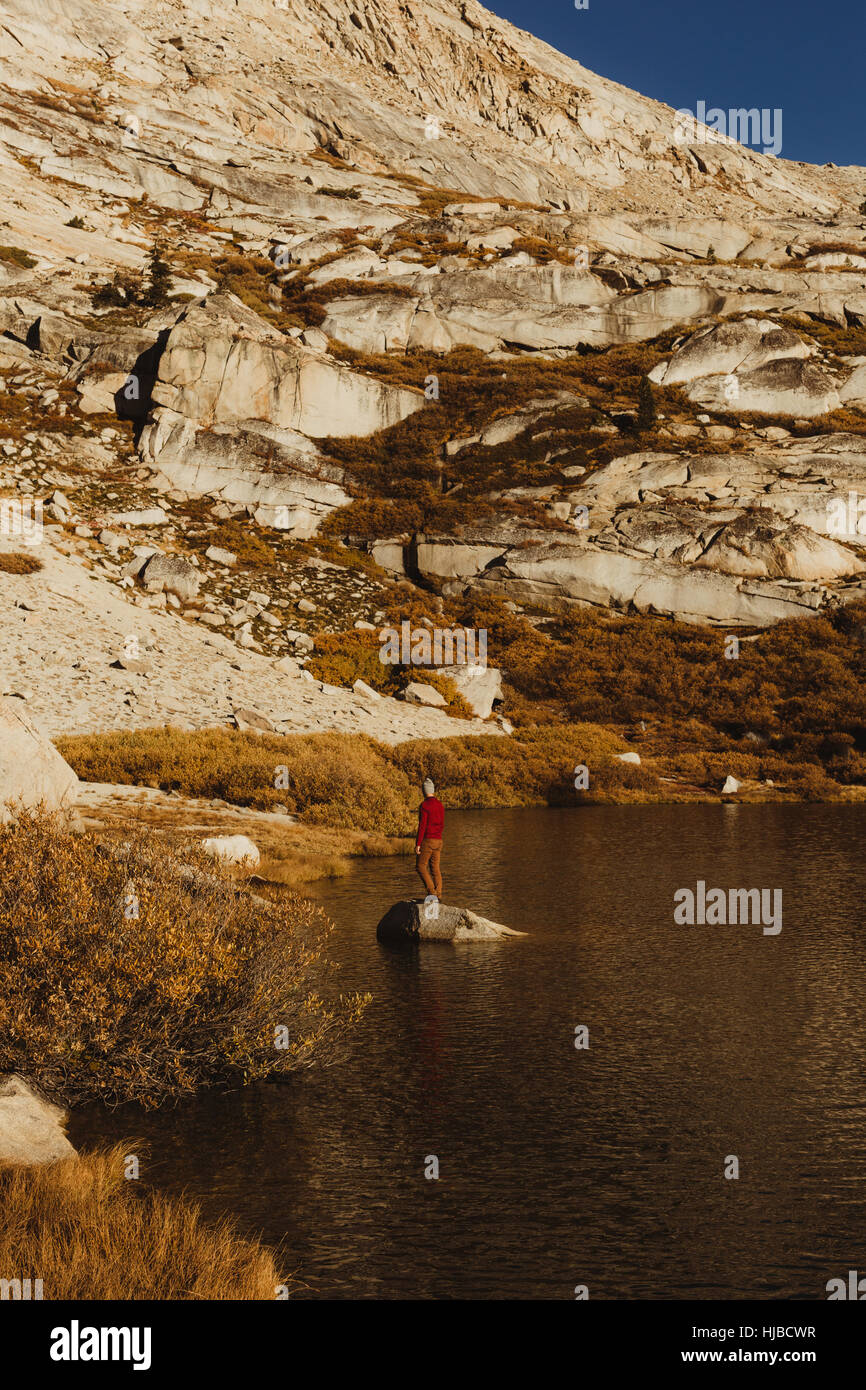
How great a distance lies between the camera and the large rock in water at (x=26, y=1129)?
7.68 m

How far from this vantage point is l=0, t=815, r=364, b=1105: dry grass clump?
365 inches

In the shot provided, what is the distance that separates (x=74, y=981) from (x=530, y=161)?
490 feet


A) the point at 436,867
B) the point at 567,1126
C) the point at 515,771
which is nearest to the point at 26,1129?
the point at 567,1126

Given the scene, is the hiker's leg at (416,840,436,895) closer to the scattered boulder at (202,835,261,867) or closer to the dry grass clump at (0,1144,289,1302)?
the scattered boulder at (202,835,261,867)

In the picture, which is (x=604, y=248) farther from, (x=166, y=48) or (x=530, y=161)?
(x=166, y=48)

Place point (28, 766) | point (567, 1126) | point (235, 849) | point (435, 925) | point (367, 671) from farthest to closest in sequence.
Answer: point (367, 671)
point (235, 849)
point (28, 766)
point (435, 925)
point (567, 1126)

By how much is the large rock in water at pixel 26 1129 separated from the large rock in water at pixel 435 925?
819 centimetres

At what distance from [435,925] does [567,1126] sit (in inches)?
283

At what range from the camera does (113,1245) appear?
620cm

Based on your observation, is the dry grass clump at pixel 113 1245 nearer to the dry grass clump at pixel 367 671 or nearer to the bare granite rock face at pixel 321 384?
the bare granite rock face at pixel 321 384

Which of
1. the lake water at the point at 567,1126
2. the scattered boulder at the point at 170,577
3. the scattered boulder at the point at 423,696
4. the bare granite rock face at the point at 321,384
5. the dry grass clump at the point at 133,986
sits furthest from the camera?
the scattered boulder at the point at 170,577

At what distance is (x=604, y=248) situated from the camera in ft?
308

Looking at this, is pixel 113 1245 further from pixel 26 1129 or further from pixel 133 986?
pixel 133 986

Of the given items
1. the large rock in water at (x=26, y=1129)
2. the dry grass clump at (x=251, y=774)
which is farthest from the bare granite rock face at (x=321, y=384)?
the large rock in water at (x=26, y=1129)
